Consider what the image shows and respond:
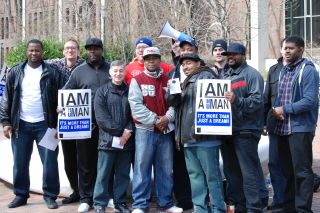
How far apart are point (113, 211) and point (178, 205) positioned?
89 centimetres

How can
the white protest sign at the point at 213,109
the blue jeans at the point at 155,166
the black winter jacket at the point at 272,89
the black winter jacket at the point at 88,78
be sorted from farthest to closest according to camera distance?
1. the black winter jacket at the point at 88,78
2. the black winter jacket at the point at 272,89
3. the blue jeans at the point at 155,166
4. the white protest sign at the point at 213,109

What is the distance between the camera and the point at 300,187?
6277 mm

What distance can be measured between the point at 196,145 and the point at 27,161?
2594 mm

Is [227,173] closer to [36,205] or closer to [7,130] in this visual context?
[36,205]

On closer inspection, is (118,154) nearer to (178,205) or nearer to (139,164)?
(139,164)

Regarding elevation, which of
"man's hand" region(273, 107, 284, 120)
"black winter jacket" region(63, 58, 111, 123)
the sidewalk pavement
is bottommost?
the sidewalk pavement

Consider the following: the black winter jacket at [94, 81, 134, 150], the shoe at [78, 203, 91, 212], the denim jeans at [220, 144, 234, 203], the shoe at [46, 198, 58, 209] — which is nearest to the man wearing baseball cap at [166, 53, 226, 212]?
the denim jeans at [220, 144, 234, 203]

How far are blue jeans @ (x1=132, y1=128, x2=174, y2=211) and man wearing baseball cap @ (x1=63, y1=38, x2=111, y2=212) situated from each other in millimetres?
726

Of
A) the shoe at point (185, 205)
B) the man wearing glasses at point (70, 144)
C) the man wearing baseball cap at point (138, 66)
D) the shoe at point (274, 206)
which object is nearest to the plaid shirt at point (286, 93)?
the shoe at point (274, 206)

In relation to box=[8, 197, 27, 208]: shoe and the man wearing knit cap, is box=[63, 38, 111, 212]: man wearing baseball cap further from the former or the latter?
the man wearing knit cap

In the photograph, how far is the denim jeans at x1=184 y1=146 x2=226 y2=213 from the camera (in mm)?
6281

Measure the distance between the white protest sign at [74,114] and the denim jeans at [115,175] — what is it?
0.42 meters

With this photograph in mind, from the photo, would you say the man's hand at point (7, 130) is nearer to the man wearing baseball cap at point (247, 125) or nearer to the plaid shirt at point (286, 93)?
the man wearing baseball cap at point (247, 125)

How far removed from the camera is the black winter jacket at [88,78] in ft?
23.2
